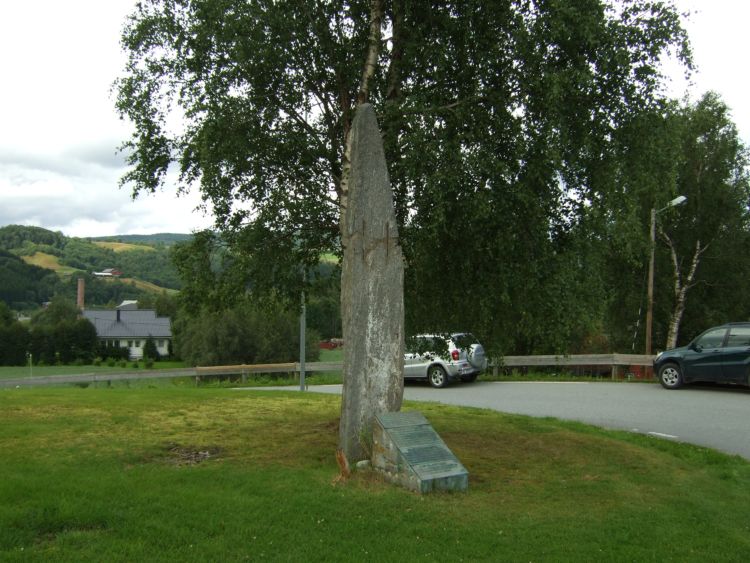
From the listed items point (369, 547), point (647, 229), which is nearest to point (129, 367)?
point (647, 229)

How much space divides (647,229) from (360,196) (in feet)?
75.9

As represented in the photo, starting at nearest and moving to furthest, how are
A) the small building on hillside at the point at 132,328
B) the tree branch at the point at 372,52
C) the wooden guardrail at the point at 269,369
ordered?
the tree branch at the point at 372,52, the wooden guardrail at the point at 269,369, the small building on hillside at the point at 132,328

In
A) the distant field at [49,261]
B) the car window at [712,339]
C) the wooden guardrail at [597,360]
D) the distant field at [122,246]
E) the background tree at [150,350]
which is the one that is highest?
the distant field at [122,246]

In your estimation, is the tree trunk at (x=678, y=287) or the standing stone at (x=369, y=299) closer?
the standing stone at (x=369, y=299)

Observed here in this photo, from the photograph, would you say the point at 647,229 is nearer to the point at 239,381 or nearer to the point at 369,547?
the point at 239,381

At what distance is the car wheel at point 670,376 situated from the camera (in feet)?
56.8

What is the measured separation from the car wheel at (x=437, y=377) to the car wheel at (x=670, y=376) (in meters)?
6.18

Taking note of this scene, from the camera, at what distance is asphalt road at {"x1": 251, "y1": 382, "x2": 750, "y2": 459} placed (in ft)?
37.4

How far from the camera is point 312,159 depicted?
9.90 meters

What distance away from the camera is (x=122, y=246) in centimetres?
16750

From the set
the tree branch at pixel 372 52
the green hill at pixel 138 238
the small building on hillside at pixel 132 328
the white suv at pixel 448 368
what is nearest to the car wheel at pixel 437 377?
the white suv at pixel 448 368

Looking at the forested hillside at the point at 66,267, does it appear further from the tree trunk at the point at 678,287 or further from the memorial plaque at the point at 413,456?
the memorial plaque at the point at 413,456

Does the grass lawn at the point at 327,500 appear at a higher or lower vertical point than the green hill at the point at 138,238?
lower

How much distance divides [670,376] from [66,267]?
135 meters
